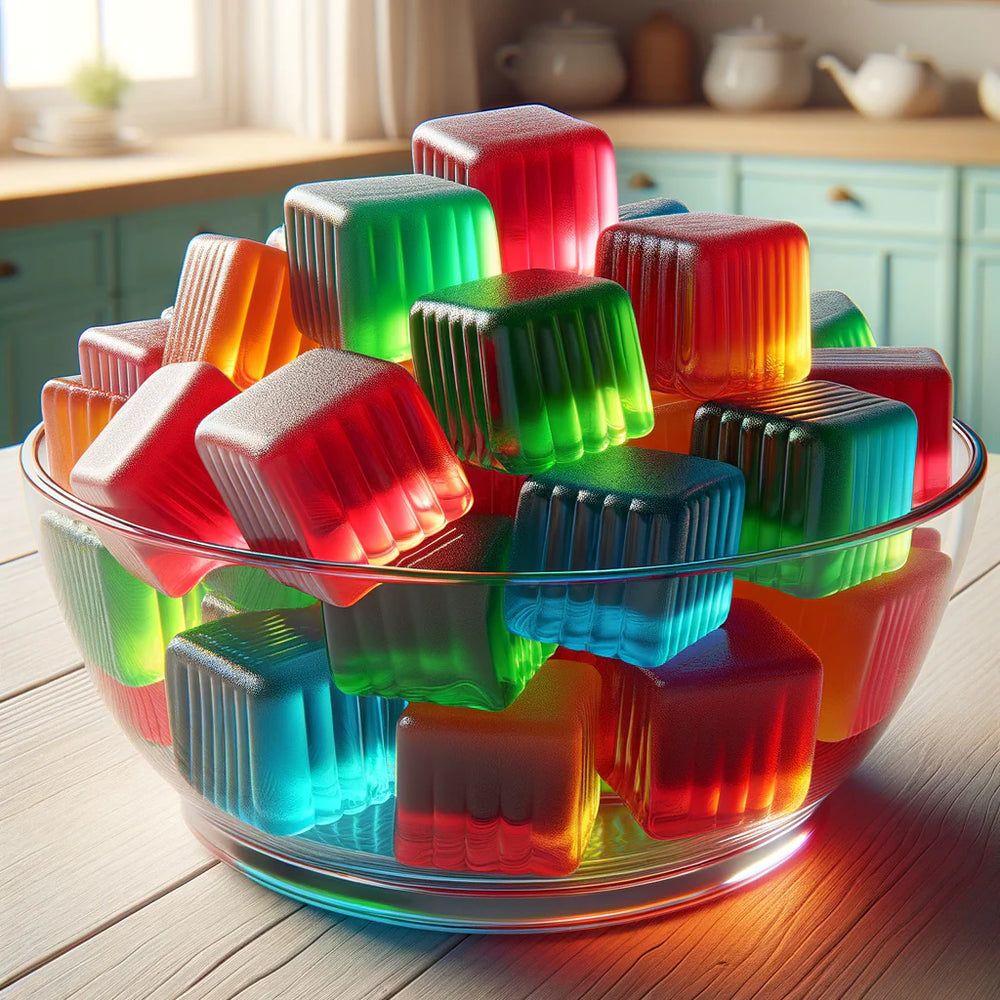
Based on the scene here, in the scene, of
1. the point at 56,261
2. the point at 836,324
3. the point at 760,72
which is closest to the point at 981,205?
the point at 760,72

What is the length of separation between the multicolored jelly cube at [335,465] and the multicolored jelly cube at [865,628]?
0.15 m

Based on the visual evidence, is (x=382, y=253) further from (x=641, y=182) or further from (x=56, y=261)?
(x=641, y=182)

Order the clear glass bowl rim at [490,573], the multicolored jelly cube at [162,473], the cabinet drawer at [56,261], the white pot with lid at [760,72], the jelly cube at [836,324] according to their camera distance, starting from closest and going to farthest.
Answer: the clear glass bowl rim at [490,573], the multicolored jelly cube at [162,473], the jelly cube at [836,324], the cabinet drawer at [56,261], the white pot with lid at [760,72]

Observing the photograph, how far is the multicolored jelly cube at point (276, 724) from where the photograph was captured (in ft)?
1.81

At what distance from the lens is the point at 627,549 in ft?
1.77

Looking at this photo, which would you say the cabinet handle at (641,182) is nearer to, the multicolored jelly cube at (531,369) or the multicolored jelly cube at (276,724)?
the multicolored jelly cube at (531,369)

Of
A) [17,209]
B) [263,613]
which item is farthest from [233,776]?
[17,209]

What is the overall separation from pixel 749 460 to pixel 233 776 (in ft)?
0.86

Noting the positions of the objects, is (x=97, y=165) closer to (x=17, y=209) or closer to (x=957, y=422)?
(x=17, y=209)

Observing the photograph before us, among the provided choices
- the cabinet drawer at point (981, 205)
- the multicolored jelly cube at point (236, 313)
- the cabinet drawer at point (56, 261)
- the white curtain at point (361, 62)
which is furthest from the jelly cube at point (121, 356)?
the white curtain at point (361, 62)

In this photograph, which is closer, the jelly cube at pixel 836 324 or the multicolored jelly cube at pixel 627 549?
the multicolored jelly cube at pixel 627 549

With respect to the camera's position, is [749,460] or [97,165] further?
[97,165]

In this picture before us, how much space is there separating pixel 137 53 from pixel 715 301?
3.06 m

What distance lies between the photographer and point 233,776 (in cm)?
57
